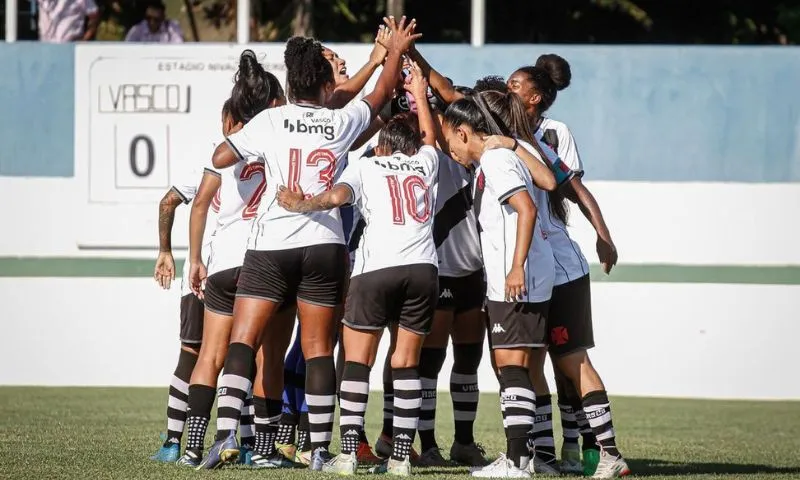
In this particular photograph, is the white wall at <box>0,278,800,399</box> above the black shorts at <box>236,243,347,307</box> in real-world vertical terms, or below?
below

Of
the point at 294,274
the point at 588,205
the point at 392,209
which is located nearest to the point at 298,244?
the point at 294,274

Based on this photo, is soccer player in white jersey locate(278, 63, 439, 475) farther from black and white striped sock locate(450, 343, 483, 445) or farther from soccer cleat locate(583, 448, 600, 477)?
soccer cleat locate(583, 448, 600, 477)

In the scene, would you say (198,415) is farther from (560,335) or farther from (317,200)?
(560,335)

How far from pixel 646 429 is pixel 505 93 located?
13.1ft

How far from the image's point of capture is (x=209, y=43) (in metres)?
13.3

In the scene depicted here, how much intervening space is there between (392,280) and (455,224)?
0.84 metres

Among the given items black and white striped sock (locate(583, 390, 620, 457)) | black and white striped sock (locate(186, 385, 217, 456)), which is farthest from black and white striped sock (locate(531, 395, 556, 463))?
black and white striped sock (locate(186, 385, 217, 456))

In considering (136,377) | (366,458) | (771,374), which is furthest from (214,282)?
(771,374)

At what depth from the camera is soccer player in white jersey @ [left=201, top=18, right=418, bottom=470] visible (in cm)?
704

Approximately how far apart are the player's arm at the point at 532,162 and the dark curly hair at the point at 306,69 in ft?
2.99

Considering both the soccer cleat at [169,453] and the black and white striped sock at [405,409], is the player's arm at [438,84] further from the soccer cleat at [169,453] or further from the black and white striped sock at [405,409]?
the soccer cleat at [169,453]

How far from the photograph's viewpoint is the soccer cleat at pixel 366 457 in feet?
25.7

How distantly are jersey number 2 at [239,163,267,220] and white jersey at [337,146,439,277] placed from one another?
58 centimetres

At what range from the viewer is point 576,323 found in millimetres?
7281
